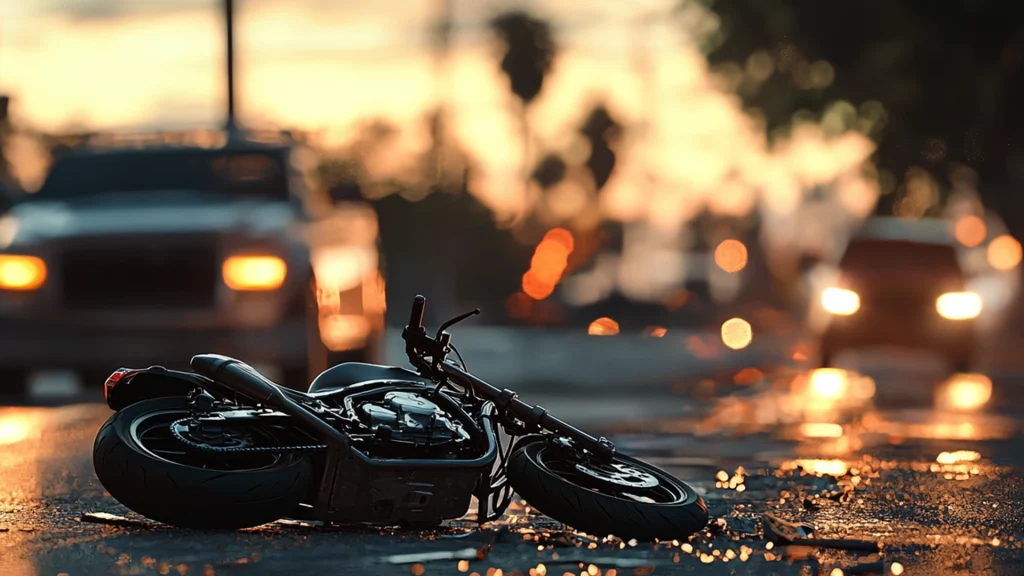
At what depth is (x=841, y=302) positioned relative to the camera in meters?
22.0

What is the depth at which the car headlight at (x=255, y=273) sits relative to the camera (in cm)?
1427

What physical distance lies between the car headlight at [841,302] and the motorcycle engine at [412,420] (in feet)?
48.7

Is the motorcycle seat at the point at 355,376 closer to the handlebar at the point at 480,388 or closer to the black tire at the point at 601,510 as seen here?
the handlebar at the point at 480,388

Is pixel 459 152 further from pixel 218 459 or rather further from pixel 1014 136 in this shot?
pixel 218 459

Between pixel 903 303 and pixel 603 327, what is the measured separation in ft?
75.9

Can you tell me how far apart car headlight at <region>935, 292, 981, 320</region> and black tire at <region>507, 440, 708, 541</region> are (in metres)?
14.8

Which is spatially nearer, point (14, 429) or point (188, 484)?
point (188, 484)

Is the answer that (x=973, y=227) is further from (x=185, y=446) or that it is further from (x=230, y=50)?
(x=185, y=446)

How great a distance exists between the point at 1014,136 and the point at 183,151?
778 inches

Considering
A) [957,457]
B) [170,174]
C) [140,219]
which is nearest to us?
[957,457]

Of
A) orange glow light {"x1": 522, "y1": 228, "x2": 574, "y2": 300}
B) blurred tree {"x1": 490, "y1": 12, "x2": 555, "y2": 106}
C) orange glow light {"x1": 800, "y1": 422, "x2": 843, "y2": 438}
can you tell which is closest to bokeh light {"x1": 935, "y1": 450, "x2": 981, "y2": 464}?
orange glow light {"x1": 800, "y1": 422, "x2": 843, "y2": 438}

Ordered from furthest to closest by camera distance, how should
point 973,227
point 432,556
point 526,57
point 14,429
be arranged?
point 973,227 → point 526,57 → point 14,429 → point 432,556

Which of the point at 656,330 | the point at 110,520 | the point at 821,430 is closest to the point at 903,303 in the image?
the point at 821,430

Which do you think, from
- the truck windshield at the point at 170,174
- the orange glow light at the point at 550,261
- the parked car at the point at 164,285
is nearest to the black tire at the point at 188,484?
the parked car at the point at 164,285
